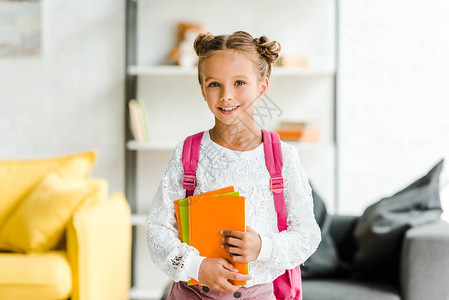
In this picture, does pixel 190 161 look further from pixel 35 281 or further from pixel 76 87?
pixel 76 87

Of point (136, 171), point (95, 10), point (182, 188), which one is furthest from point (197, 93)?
point (182, 188)

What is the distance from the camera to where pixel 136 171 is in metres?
3.09

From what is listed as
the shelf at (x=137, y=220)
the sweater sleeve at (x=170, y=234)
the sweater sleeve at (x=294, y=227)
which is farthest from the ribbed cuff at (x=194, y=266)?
the shelf at (x=137, y=220)

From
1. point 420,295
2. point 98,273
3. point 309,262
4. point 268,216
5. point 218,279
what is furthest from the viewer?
point 98,273

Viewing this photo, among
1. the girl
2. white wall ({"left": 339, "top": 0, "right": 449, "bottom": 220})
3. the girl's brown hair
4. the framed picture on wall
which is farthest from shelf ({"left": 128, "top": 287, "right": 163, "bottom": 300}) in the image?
the girl's brown hair

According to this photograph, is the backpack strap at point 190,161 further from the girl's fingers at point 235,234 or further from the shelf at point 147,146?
the shelf at point 147,146

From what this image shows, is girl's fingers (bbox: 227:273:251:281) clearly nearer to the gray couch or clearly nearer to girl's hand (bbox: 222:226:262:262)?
girl's hand (bbox: 222:226:262:262)

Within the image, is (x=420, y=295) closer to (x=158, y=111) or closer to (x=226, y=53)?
(x=226, y=53)

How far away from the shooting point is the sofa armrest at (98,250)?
2107mm

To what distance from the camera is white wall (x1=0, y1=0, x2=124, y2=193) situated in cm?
307

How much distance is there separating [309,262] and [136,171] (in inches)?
55.4

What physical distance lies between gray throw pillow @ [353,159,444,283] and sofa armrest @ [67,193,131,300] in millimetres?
1071

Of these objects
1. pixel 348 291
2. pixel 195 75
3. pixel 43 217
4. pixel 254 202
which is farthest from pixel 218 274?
pixel 195 75

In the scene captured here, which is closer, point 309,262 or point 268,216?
point 268,216
